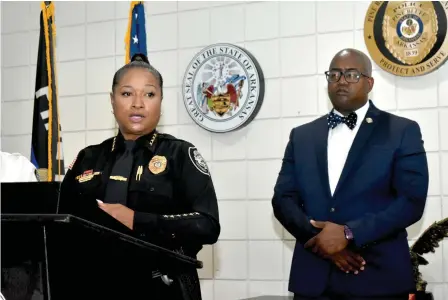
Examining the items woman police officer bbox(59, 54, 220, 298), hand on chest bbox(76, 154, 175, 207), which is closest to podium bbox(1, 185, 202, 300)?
woman police officer bbox(59, 54, 220, 298)

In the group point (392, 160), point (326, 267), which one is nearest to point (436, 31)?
point (392, 160)

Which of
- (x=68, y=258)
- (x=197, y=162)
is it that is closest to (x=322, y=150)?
(x=197, y=162)

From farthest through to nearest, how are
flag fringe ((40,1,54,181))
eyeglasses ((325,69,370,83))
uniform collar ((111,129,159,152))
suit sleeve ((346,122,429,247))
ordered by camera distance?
1. flag fringe ((40,1,54,181))
2. eyeglasses ((325,69,370,83))
3. suit sleeve ((346,122,429,247))
4. uniform collar ((111,129,159,152))

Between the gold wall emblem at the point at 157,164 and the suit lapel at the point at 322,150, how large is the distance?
96 centimetres

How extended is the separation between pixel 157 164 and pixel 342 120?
112cm

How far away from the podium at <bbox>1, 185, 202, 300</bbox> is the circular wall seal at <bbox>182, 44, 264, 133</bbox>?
8.08ft

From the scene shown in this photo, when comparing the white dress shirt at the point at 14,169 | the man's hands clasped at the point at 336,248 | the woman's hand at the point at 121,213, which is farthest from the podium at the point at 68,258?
A: the man's hands clasped at the point at 336,248

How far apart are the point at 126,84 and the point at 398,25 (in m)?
1.98

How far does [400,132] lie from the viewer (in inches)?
102

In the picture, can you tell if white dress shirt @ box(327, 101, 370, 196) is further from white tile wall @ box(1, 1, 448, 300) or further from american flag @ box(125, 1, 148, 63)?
american flag @ box(125, 1, 148, 63)

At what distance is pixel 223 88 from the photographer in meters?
3.82

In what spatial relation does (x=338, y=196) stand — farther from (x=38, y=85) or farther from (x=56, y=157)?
(x=38, y=85)

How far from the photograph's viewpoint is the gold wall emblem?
6.00ft

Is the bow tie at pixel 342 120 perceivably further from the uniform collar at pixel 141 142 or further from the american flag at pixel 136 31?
the american flag at pixel 136 31
